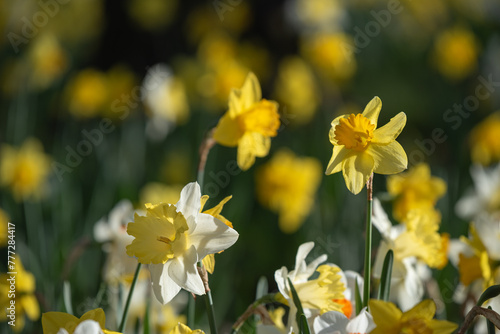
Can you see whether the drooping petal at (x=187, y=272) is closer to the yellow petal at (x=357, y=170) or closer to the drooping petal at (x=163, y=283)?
the drooping petal at (x=163, y=283)

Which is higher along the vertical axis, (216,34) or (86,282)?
(216,34)

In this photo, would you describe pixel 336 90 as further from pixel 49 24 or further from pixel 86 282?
pixel 49 24

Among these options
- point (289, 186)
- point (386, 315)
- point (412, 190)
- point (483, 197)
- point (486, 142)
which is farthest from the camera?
point (486, 142)

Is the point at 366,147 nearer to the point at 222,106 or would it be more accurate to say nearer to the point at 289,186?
the point at 289,186

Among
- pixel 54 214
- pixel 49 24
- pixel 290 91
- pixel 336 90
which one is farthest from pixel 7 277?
pixel 49 24

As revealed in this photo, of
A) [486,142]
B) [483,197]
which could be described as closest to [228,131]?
[483,197]

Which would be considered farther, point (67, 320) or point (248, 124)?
point (248, 124)
